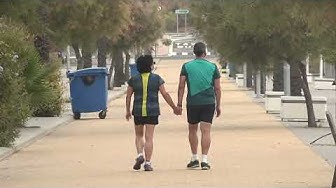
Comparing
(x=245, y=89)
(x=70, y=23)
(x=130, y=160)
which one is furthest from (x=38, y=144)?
(x=245, y=89)

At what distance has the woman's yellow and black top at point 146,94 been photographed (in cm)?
1231

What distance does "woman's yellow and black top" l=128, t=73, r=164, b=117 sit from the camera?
1231cm

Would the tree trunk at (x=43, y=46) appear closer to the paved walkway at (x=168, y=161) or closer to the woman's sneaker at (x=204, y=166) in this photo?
the paved walkway at (x=168, y=161)

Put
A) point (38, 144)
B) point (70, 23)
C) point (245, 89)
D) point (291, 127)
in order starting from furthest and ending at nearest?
point (245, 89)
point (70, 23)
point (291, 127)
point (38, 144)

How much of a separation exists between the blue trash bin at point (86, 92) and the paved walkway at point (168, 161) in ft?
9.83

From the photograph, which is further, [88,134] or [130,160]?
[88,134]

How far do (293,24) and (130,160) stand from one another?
7.35 m

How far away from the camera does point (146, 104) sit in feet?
40.4

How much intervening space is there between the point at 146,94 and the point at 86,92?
42.7ft

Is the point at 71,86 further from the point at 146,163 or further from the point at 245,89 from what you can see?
the point at 245,89

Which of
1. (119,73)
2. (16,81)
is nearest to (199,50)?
(16,81)

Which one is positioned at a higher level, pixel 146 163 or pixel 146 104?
pixel 146 104

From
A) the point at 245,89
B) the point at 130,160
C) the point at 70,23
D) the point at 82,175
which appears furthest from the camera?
the point at 245,89

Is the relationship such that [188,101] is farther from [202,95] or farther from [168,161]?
[168,161]
